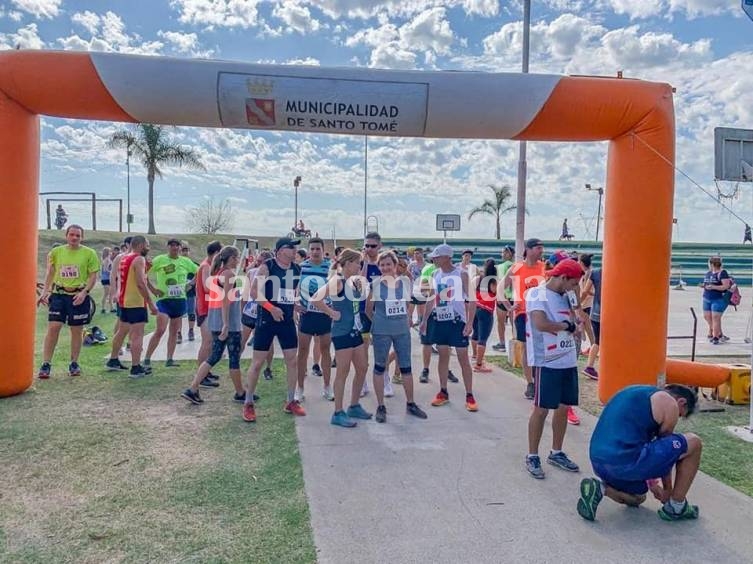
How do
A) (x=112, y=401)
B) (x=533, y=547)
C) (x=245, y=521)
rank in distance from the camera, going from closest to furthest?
(x=533, y=547)
(x=245, y=521)
(x=112, y=401)

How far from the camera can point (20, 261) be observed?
19.9 ft

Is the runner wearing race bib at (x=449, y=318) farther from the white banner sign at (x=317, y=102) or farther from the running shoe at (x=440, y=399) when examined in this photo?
the white banner sign at (x=317, y=102)

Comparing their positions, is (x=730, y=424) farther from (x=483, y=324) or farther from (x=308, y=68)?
(x=308, y=68)

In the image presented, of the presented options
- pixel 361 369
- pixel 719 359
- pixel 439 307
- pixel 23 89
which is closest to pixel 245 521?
pixel 361 369

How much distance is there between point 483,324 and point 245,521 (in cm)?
504

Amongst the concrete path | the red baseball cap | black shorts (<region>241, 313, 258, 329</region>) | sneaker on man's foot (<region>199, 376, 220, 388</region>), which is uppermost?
the red baseball cap

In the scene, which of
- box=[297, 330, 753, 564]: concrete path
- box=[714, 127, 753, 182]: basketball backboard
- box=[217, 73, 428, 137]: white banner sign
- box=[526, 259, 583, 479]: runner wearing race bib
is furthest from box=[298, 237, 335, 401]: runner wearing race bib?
box=[714, 127, 753, 182]: basketball backboard

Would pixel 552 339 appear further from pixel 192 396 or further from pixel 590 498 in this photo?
pixel 192 396

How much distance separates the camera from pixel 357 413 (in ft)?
18.9

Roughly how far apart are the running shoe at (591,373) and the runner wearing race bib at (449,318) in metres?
2.29

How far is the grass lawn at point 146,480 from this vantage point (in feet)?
10.5

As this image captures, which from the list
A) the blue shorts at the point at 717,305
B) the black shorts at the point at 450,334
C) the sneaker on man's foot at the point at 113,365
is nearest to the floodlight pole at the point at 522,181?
the black shorts at the point at 450,334

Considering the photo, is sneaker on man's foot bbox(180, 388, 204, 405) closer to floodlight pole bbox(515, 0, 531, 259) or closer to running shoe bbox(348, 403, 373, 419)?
running shoe bbox(348, 403, 373, 419)

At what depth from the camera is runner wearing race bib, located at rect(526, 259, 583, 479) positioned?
4.29 meters
